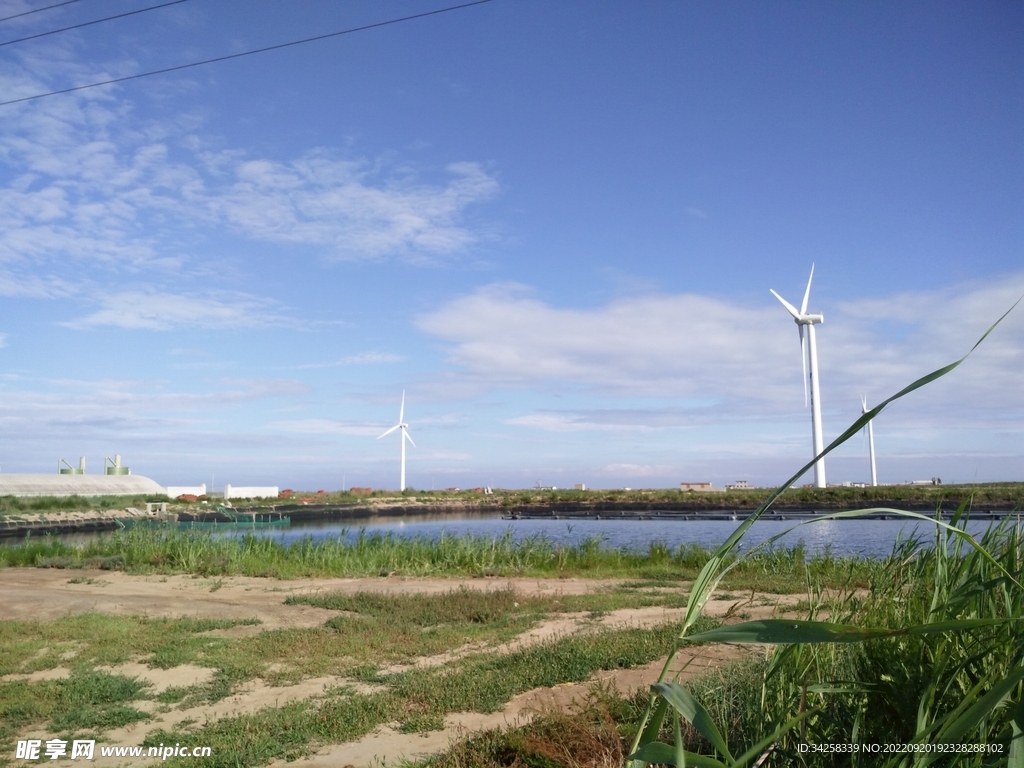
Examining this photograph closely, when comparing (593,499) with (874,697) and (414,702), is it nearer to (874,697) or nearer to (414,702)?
(414,702)

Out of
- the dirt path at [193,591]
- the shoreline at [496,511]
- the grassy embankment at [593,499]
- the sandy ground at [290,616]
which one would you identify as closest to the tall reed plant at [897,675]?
the sandy ground at [290,616]

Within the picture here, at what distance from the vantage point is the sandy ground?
5.78 meters

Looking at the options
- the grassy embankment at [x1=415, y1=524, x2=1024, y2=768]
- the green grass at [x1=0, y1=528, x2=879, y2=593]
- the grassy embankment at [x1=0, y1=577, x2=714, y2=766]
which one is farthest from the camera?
the green grass at [x1=0, y1=528, x2=879, y2=593]

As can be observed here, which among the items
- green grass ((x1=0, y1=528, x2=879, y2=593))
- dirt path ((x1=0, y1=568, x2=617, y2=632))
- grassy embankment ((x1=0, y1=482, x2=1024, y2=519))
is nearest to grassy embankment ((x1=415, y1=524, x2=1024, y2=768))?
dirt path ((x1=0, y1=568, x2=617, y2=632))

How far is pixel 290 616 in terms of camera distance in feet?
38.2

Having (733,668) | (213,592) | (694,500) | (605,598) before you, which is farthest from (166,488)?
(733,668)

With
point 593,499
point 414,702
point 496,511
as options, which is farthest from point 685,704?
point 593,499

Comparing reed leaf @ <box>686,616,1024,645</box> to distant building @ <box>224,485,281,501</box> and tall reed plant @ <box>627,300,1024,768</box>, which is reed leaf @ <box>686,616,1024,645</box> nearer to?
tall reed plant @ <box>627,300,1024,768</box>

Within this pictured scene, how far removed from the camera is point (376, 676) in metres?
7.79

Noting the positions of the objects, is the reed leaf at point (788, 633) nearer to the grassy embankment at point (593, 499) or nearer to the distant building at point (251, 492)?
the grassy embankment at point (593, 499)

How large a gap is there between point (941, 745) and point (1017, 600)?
3.38 feet

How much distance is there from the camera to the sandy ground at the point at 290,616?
5.78 meters

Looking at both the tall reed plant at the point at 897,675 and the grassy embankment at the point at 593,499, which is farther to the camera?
the grassy embankment at the point at 593,499

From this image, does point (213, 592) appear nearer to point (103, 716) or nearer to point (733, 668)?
point (103, 716)
